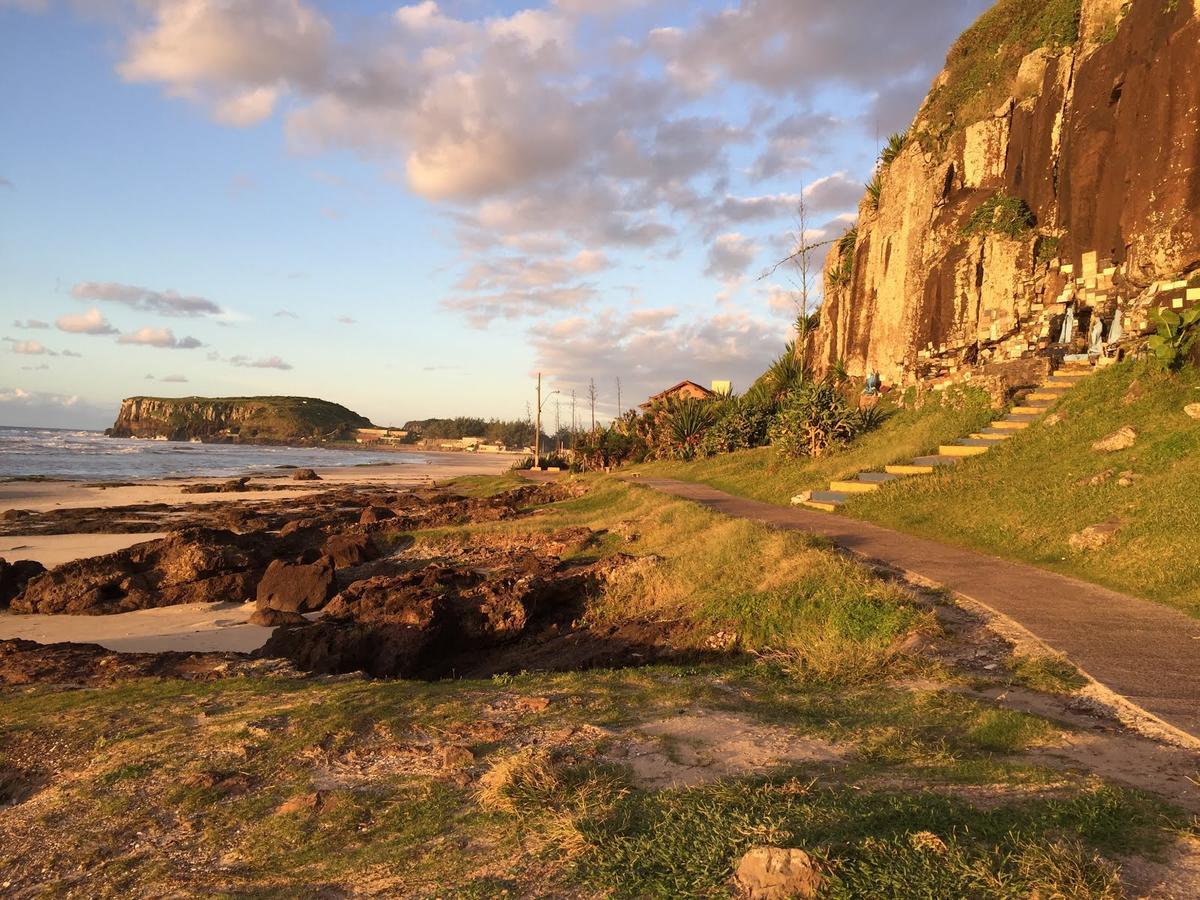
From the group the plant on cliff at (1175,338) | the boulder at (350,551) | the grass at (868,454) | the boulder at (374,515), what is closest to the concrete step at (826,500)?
the grass at (868,454)

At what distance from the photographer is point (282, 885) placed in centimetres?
335

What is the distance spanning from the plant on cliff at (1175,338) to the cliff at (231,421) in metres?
150

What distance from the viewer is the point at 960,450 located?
15211mm

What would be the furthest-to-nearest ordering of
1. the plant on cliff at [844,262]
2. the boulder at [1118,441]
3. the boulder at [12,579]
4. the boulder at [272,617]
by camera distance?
1. the plant on cliff at [844,262]
2. the boulder at [12,579]
3. the boulder at [1118,441]
4. the boulder at [272,617]

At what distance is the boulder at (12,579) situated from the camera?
13227mm

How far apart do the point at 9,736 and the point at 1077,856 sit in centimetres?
626

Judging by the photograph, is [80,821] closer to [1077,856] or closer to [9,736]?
[9,736]

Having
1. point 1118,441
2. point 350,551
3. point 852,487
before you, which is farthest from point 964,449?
point 350,551

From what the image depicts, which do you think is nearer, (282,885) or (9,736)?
(282,885)

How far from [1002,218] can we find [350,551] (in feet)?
60.6

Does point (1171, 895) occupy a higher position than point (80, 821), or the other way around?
point (1171, 895)

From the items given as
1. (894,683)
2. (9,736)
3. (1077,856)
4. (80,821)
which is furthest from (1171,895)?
(9,736)

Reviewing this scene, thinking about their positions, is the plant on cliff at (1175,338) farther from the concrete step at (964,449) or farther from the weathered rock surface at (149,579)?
the weathered rock surface at (149,579)

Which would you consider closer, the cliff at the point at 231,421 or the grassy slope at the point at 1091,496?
the grassy slope at the point at 1091,496
